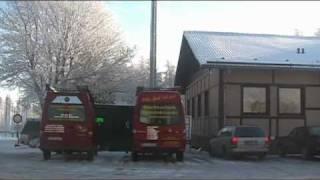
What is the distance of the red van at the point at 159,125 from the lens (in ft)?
79.9

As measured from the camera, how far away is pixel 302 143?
27000 mm

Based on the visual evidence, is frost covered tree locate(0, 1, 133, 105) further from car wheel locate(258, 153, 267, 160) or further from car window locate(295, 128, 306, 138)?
car window locate(295, 128, 306, 138)

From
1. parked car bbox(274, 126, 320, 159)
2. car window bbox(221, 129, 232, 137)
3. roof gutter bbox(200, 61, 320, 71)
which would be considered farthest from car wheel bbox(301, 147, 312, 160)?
roof gutter bbox(200, 61, 320, 71)

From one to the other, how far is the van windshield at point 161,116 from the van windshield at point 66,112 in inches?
99.1

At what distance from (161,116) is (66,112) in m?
3.82

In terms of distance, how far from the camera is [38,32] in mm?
44219

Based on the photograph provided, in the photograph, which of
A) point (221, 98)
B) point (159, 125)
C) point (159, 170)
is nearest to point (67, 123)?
point (159, 125)

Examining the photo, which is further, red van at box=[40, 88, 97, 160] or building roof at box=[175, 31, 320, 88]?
building roof at box=[175, 31, 320, 88]

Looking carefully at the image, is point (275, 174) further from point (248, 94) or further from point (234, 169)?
point (248, 94)

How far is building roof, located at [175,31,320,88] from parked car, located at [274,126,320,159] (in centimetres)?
365

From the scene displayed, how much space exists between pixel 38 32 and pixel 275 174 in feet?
93.8

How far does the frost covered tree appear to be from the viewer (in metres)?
43.8

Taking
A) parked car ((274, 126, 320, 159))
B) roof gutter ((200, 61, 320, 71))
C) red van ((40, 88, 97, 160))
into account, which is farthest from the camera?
roof gutter ((200, 61, 320, 71))

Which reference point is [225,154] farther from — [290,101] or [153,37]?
[153,37]
